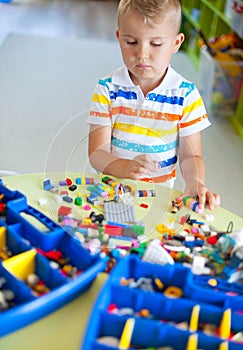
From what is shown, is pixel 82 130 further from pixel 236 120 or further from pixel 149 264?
pixel 236 120

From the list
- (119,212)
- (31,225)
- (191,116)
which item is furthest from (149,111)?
(31,225)

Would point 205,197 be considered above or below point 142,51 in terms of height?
below

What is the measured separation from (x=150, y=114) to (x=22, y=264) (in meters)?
0.44

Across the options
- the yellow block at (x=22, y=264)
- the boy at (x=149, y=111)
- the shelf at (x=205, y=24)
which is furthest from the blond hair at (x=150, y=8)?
the shelf at (x=205, y=24)

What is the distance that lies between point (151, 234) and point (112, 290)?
0.19m

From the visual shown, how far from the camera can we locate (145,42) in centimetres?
91

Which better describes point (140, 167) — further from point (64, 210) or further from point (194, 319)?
point (194, 319)

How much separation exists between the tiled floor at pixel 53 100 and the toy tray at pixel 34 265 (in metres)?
0.19

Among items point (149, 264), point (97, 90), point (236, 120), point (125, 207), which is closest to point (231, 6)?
point (236, 120)

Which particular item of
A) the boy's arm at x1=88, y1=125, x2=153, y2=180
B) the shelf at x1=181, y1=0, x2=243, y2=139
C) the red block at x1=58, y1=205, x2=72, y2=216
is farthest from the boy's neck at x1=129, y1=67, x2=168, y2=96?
the shelf at x1=181, y1=0, x2=243, y2=139

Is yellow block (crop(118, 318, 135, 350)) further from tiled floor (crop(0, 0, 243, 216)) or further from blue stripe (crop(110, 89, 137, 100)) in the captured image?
blue stripe (crop(110, 89, 137, 100))

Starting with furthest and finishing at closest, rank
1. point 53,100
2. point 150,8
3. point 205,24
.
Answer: point 205,24 < point 53,100 < point 150,8

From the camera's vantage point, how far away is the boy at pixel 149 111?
0.90 metres

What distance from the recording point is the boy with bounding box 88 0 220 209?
2.95 feet
